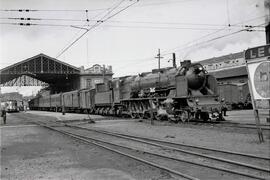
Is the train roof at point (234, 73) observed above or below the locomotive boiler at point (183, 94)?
above

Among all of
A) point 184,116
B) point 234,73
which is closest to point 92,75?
point 234,73

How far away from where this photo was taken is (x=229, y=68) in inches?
2522

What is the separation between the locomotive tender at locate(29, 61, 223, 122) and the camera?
61.8ft

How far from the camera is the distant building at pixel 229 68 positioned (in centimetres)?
5071

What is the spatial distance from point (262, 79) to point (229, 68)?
5711cm

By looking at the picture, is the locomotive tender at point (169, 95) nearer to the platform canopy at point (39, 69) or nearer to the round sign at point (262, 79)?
the round sign at point (262, 79)

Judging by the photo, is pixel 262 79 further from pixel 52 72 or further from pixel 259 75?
pixel 52 72

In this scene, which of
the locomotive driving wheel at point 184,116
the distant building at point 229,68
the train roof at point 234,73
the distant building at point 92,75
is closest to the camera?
the locomotive driving wheel at point 184,116

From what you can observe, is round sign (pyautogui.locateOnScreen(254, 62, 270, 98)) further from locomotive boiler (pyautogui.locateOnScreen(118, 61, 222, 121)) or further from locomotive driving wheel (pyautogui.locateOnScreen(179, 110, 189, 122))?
locomotive driving wheel (pyautogui.locateOnScreen(179, 110, 189, 122))

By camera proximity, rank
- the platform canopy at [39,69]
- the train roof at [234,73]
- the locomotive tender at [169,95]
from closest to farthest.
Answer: the locomotive tender at [169,95], the train roof at [234,73], the platform canopy at [39,69]

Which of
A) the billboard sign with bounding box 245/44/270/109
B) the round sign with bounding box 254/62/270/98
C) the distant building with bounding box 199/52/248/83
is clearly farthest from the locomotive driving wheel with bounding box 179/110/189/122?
the distant building with bounding box 199/52/248/83

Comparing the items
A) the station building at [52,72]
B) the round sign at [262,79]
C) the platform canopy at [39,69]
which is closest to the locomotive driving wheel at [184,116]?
the round sign at [262,79]

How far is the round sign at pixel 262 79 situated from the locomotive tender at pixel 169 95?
344 inches

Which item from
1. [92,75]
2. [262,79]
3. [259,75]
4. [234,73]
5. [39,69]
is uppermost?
[39,69]
